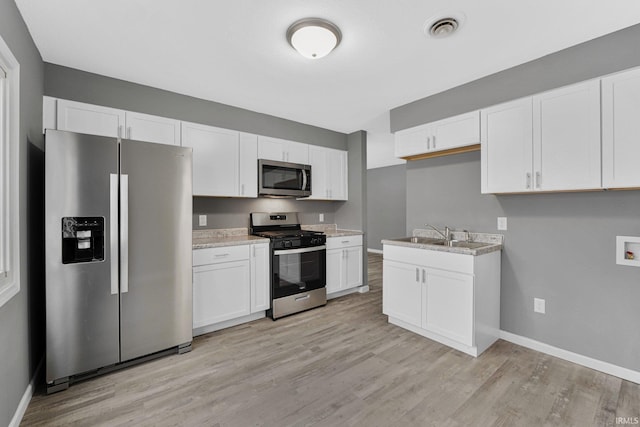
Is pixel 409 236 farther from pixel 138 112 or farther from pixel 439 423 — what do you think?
pixel 138 112

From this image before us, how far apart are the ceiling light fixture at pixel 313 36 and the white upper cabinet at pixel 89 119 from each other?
1.79m

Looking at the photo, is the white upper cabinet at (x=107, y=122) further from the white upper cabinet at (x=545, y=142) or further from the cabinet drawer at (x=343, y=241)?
the white upper cabinet at (x=545, y=142)

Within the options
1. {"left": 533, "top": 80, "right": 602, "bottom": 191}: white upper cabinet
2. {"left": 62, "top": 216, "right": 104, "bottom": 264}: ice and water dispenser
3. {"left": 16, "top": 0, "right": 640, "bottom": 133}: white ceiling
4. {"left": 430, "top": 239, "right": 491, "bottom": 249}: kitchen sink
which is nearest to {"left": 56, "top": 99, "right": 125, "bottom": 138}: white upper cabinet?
{"left": 16, "top": 0, "right": 640, "bottom": 133}: white ceiling

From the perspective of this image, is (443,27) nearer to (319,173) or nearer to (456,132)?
(456,132)

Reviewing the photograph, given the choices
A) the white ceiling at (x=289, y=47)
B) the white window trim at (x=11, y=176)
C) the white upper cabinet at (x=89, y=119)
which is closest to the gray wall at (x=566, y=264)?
the white ceiling at (x=289, y=47)

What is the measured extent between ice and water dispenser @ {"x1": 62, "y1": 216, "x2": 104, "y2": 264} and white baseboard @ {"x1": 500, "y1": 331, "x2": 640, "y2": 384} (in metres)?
3.63

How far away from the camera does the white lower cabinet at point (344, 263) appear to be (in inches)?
153

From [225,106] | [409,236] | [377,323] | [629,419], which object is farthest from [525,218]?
[225,106]

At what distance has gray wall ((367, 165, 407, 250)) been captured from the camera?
294 inches

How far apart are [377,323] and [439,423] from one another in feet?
4.83

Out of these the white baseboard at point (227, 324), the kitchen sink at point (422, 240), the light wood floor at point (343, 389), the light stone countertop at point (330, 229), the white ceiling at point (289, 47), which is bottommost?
Answer: the light wood floor at point (343, 389)

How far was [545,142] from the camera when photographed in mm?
2312

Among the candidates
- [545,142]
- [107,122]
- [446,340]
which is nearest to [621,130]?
[545,142]

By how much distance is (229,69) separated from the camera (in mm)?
2543
